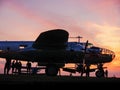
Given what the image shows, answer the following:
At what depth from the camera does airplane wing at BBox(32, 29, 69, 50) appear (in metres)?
26.9

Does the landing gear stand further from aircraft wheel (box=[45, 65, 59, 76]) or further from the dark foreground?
the dark foreground

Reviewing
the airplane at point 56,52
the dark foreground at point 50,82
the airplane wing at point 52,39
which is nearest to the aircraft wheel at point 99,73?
the airplane at point 56,52

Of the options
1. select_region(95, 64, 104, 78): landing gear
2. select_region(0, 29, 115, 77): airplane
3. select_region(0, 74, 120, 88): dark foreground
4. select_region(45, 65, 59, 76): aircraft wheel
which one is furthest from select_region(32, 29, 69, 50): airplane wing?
select_region(0, 74, 120, 88): dark foreground

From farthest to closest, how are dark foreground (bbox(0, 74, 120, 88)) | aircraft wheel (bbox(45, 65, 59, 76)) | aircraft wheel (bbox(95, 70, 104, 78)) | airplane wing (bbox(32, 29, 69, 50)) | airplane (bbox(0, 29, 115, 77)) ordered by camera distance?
aircraft wheel (bbox(95, 70, 104, 78))
aircraft wheel (bbox(45, 65, 59, 76))
airplane (bbox(0, 29, 115, 77))
airplane wing (bbox(32, 29, 69, 50))
dark foreground (bbox(0, 74, 120, 88))

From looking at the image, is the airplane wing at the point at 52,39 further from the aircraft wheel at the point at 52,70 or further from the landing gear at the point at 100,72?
the landing gear at the point at 100,72

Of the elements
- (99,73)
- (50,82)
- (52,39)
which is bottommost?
(50,82)

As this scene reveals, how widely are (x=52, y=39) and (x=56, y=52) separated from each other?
1416 mm

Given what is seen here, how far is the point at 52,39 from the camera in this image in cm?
2811

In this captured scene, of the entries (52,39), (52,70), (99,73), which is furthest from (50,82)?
(99,73)

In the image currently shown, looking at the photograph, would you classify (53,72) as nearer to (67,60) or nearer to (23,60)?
(67,60)

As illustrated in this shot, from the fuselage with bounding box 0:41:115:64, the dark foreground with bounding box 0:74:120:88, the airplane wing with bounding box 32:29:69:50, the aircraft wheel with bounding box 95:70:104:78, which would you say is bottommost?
the dark foreground with bounding box 0:74:120:88

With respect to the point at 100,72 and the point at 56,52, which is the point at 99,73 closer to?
the point at 100,72

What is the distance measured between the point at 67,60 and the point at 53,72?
5.97 ft

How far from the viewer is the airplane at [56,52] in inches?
1108
